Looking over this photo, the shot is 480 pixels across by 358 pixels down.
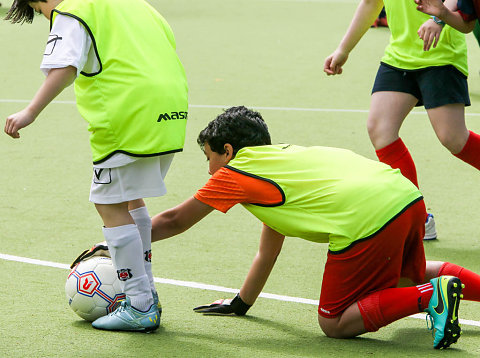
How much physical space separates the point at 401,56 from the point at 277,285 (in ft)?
4.59

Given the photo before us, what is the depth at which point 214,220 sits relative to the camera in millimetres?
5445

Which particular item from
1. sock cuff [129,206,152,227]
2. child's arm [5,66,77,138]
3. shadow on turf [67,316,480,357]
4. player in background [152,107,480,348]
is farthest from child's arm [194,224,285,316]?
child's arm [5,66,77,138]

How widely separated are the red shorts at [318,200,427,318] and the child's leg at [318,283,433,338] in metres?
0.04

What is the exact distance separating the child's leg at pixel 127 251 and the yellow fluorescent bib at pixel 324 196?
48 centimetres

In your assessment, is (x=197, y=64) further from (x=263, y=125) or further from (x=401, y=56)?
(x=263, y=125)

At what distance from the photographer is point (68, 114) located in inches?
327

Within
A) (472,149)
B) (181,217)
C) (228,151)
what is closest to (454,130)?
(472,149)

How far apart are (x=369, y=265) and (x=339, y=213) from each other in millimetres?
237

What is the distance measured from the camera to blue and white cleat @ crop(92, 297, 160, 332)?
12.1 ft

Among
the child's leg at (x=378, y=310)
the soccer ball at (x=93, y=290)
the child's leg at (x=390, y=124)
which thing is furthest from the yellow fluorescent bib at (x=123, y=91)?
the child's leg at (x=390, y=124)

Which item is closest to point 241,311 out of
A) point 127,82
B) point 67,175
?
point 127,82

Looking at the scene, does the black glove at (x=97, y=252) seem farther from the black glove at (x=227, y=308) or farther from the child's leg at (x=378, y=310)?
the child's leg at (x=378, y=310)

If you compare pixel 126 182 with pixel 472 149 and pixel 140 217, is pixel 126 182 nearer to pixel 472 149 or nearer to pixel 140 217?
pixel 140 217

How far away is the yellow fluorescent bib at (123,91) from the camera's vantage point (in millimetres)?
3607
